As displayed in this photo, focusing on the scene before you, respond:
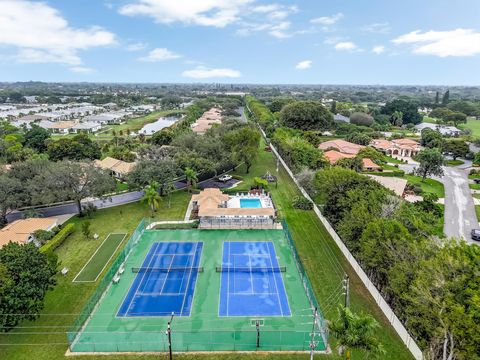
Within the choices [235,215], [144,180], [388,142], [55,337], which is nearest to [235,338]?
[55,337]

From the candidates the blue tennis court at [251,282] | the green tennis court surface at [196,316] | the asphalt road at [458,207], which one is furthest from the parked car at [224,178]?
the asphalt road at [458,207]

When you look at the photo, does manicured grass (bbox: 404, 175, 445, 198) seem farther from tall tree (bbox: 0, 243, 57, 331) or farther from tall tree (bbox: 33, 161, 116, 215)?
tall tree (bbox: 0, 243, 57, 331)

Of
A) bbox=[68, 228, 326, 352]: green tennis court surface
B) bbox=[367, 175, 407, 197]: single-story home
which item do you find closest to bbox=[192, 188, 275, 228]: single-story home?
bbox=[68, 228, 326, 352]: green tennis court surface

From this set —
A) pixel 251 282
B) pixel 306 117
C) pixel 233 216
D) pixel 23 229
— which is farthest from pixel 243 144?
pixel 306 117

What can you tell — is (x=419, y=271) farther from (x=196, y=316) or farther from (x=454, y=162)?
(x=454, y=162)

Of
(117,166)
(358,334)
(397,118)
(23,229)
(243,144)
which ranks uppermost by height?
(243,144)

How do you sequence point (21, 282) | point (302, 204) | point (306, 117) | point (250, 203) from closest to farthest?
1. point (21, 282)
2. point (250, 203)
3. point (302, 204)
4. point (306, 117)

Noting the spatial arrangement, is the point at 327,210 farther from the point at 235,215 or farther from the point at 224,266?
the point at 224,266
